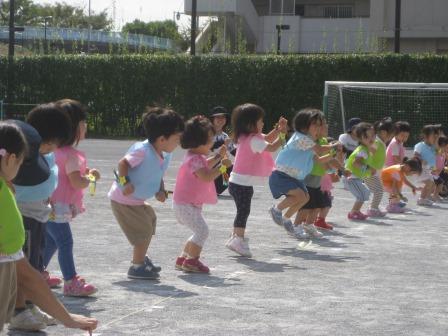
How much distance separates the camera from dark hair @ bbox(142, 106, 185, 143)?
830cm

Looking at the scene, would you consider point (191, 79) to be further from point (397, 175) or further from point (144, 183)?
point (144, 183)

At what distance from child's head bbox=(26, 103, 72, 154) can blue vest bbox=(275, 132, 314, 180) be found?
4.35 m

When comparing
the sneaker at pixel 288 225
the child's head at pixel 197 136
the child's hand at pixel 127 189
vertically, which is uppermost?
the child's head at pixel 197 136

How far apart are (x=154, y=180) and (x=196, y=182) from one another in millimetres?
774

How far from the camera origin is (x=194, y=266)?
863cm

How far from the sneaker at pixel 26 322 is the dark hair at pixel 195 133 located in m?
2.94

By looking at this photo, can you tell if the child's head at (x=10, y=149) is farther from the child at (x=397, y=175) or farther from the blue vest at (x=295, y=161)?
the child at (x=397, y=175)

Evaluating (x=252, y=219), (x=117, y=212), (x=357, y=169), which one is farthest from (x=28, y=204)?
(x=357, y=169)

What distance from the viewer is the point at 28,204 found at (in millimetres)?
6801

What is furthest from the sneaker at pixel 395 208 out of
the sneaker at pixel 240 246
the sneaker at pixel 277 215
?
the sneaker at pixel 240 246

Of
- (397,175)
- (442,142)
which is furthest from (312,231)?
(442,142)

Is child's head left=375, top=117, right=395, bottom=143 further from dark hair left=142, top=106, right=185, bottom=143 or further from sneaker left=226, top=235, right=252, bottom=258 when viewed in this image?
dark hair left=142, top=106, right=185, bottom=143

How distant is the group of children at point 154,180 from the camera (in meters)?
6.27

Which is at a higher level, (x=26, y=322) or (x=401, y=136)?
(x=401, y=136)
